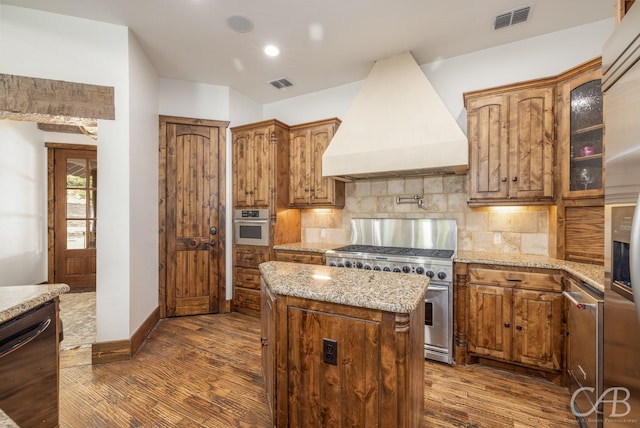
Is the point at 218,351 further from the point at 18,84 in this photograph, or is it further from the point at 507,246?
the point at 507,246

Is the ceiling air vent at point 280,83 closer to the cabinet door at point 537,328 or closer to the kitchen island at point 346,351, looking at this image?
the kitchen island at point 346,351

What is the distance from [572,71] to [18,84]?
4822 millimetres

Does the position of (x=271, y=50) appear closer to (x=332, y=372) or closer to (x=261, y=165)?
(x=261, y=165)

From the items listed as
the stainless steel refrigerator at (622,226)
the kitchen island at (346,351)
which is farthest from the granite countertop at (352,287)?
the stainless steel refrigerator at (622,226)

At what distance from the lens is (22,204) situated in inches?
172

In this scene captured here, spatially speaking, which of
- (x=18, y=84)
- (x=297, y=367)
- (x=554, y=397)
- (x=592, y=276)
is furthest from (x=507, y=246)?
(x=18, y=84)

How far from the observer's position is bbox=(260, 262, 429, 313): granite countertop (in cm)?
128

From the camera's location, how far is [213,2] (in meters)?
2.37

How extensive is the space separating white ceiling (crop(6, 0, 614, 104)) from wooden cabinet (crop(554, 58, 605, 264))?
0.78 meters

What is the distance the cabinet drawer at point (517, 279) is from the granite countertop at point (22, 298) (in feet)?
10.2

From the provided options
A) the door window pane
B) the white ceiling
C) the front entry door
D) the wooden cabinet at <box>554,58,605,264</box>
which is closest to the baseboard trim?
the front entry door

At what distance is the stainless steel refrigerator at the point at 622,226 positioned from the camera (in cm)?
115

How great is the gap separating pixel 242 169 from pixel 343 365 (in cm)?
320

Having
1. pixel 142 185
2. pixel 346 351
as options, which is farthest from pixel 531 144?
pixel 142 185
